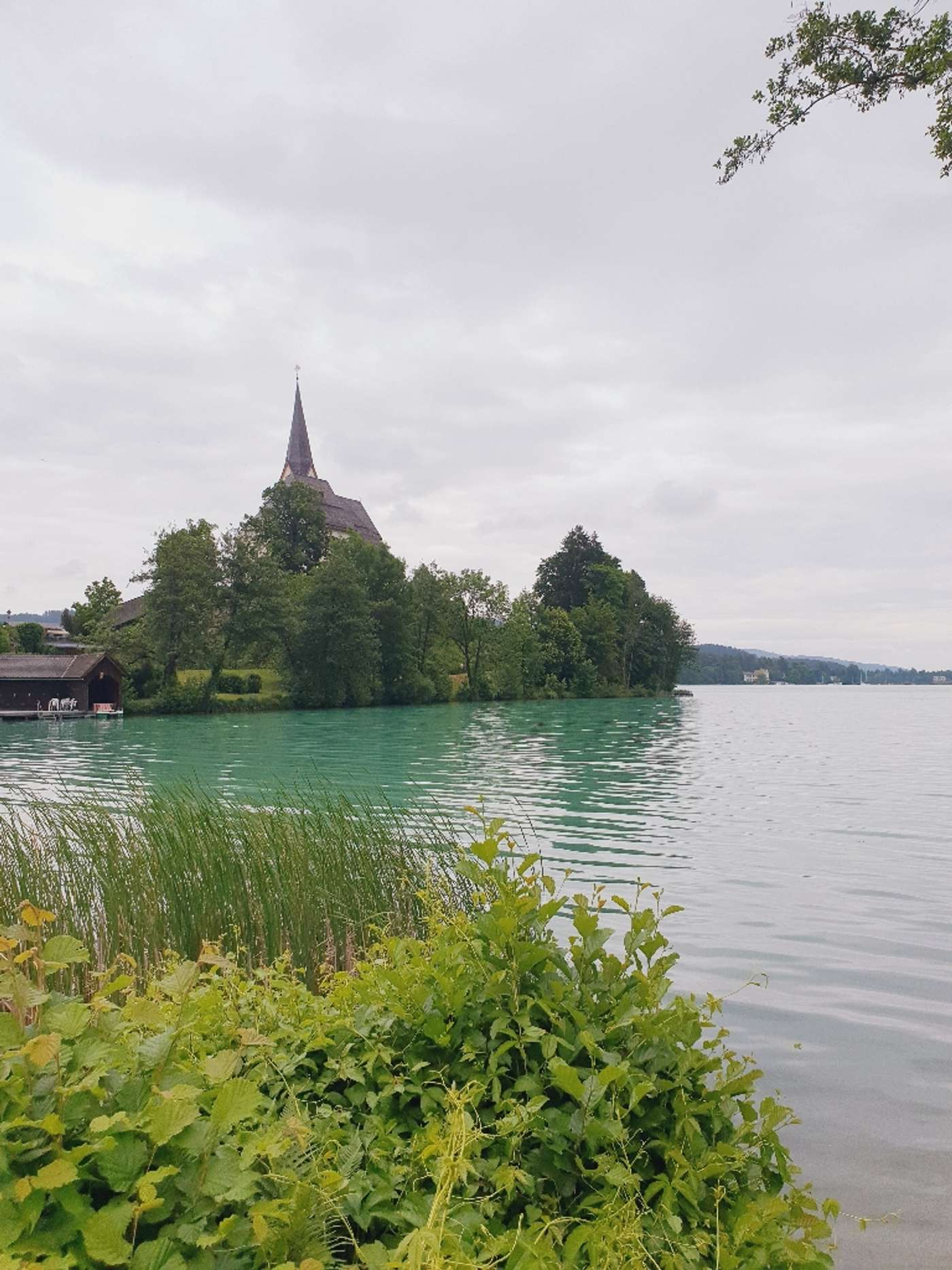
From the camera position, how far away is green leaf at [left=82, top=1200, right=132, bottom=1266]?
183cm

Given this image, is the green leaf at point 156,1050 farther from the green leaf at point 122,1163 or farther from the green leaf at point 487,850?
the green leaf at point 487,850

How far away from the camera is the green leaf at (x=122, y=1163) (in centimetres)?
196

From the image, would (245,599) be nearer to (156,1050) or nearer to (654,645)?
(654,645)

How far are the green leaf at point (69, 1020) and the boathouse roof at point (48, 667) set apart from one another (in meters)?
56.1

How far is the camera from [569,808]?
1959cm

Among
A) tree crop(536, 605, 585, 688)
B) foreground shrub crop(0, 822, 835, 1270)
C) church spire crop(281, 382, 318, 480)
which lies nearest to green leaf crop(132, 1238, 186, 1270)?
foreground shrub crop(0, 822, 835, 1270)

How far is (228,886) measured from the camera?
23.4 ft

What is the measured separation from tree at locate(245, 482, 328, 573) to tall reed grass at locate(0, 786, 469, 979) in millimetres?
74523

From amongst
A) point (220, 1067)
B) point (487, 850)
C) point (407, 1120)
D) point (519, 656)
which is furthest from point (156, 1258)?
point (519, 656)

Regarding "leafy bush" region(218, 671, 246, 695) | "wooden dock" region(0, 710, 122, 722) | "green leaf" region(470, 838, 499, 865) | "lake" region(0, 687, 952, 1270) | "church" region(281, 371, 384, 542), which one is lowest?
"wooden dock" region(0, 710, 122, 722)

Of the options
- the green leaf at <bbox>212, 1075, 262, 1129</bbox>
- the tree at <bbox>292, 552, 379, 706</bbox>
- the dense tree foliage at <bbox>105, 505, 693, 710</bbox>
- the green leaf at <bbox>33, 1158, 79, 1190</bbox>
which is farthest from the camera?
the tree at <bbox>292, 552, 379, 706</bbox>

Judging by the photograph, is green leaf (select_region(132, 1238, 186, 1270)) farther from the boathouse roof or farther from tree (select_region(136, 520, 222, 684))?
tree (select_region(136, 520, 222, 684))

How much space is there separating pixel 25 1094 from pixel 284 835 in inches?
216

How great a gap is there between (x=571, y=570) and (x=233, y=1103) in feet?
332
